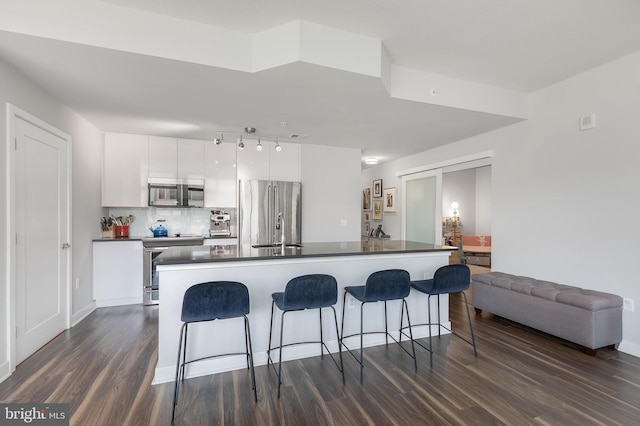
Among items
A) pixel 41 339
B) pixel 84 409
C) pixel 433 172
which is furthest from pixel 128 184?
pixel 433 172

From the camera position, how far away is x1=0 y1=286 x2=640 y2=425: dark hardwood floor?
1.91 metres

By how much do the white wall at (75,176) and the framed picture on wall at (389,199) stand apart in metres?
5.27

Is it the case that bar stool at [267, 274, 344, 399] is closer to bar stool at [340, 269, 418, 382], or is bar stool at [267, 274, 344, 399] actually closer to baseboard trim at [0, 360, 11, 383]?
bar stool at [340, 269, 418, 382]

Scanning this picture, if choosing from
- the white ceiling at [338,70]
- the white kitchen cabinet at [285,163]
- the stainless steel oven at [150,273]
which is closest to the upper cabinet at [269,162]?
the white kitchen cabinet at [285,163]

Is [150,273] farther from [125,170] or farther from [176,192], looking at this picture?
[125,170]

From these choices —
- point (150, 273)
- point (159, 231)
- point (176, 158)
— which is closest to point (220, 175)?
point (176, 158)

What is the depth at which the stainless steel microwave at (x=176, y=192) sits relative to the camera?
4.52 meters

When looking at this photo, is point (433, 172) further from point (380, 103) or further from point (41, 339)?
point (41, 339)

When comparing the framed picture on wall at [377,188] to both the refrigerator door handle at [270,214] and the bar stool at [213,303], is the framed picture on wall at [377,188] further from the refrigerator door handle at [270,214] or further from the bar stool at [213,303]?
the bar stool at [213,303]

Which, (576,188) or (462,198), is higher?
(462,198)

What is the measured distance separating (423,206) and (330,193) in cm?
179

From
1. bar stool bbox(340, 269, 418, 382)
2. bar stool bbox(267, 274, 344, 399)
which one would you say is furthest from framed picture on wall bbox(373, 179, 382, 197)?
bar stool bbox(267, 274, 344, 399)

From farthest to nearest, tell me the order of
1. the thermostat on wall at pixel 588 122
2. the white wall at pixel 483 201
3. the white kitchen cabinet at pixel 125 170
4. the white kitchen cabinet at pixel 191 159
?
Result: the white wall at pixel 483 201
the white kitchen cabinet at pixel 191 159
the white kitchen cabinet at pixel 125 170
the thermostat on wall at pixel 588 122

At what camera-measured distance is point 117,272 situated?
4168 millimetres
